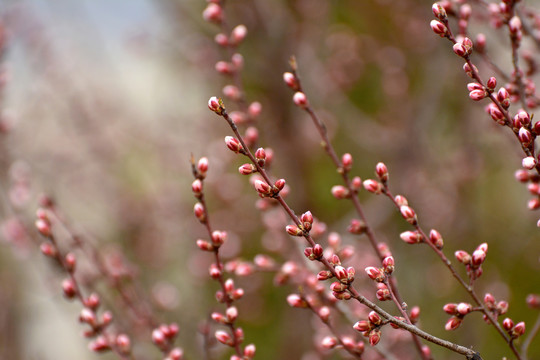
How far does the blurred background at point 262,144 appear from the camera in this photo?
3883 mm

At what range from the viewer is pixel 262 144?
224 inches

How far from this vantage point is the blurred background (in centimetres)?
388

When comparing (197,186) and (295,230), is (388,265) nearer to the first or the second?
(295,230)

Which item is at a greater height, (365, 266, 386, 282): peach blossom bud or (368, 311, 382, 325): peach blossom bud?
(365, 266, 386, 282): peach blossom bud

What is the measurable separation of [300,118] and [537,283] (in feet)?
8.17

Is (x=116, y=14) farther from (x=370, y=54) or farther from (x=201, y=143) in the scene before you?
(x=370, y=54)

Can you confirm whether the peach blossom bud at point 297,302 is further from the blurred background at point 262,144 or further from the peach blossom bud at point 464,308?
the blurred background at point 262,144

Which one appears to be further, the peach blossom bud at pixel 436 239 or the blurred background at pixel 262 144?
the blurred background at pixel 262 144

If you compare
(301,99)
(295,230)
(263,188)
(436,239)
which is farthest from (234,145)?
(436,239)

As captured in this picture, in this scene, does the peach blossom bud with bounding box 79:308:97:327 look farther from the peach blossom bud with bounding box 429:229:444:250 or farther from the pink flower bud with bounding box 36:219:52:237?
the peach blossom bud with bounding box 429:229:444:250

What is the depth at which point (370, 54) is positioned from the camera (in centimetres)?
588

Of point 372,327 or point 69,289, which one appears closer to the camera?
point 372,327

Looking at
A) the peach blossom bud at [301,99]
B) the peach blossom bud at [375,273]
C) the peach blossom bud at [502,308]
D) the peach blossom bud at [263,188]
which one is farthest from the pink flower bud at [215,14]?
the peach blossom bud at [502,308]

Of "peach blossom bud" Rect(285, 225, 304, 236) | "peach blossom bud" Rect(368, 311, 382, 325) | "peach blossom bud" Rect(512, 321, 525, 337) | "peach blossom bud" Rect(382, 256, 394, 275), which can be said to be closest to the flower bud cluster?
"peach blossom bud" Rect(368, 311, 382, 325)
